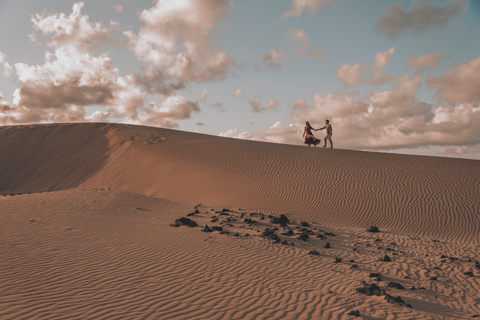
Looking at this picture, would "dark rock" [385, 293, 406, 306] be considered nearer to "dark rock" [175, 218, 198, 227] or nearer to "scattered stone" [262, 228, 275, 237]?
"scattered stone" [262, 228, 275, 237]

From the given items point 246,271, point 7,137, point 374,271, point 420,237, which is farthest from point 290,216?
point 7,137

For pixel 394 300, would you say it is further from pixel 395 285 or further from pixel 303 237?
pixel 303 237

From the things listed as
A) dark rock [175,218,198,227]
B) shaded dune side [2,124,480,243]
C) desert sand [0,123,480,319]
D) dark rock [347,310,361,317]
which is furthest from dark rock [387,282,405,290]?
dark rock [175,218,198,227]

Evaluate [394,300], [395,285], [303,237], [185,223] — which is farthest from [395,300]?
[185,223]

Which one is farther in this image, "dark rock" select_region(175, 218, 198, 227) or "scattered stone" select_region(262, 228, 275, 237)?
"dark rock" select_region(175, 218, 198, 227)

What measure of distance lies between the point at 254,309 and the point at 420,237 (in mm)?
11010

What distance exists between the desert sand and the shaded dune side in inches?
4.6

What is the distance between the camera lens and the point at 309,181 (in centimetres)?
2097

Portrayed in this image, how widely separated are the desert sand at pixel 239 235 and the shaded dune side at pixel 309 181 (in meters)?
0.12

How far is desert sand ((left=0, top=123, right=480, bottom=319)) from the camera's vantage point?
663 centimetres

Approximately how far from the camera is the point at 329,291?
7.59 meters

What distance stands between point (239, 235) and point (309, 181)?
32.9ft

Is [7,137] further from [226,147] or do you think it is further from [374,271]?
[374,271]

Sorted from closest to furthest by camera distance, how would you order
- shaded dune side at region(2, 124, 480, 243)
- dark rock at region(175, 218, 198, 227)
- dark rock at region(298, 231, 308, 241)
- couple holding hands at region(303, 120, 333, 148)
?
dark rock at region(298, 231, 308, 241) → dark rock at region(175, 218, 198, 227) → shaded dune side at region(2, 124, 480, 243) → couple holding hands at region(303, 120, 333, 148)
